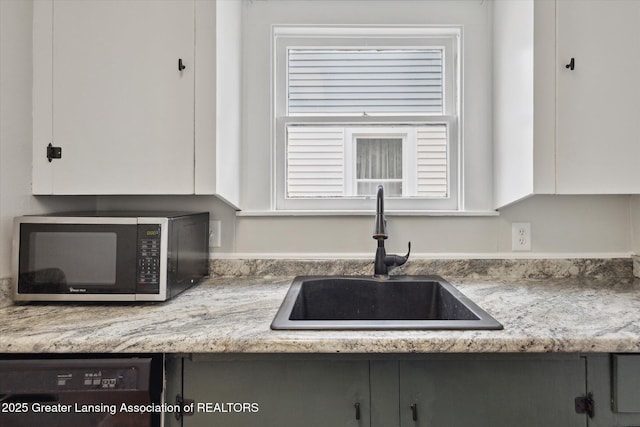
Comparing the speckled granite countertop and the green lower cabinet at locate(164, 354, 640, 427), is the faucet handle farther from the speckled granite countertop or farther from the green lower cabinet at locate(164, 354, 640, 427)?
the green lower cabinet at locate(164, 354, 640, 427)

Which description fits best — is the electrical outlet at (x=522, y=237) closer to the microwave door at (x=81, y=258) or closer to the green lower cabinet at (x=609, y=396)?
the green lower cabinet at (x=609, y=396)

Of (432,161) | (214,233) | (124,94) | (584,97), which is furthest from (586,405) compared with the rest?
(124,94)

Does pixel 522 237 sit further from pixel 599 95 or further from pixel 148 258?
pixel 148 258

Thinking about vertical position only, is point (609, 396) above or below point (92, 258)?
below

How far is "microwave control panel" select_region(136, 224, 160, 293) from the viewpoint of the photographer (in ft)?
3.85

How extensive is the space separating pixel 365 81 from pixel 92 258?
132 cm

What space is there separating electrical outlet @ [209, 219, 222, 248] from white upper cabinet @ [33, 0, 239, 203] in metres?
0.36

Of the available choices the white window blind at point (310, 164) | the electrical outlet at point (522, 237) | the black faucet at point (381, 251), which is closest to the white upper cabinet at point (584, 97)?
the electrical outlet at point (522, 237)

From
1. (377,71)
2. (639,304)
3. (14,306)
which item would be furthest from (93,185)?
(639,304)

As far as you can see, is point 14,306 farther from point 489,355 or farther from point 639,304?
point 639,304

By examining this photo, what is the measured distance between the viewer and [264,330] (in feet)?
3.10

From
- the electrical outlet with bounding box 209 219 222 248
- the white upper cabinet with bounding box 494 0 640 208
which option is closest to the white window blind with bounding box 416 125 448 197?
the white upper cabinet with bounding box 494 0 640 208

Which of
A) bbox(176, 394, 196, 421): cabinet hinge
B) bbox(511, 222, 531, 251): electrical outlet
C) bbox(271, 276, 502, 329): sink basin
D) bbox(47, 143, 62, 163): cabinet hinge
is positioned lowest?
bbox(176, 394, 196, 421): cabinet hinge

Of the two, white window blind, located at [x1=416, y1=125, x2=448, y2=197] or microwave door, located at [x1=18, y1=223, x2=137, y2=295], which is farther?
white window blind, located at [x1=416, y1=125, x2=448, y2=197]
